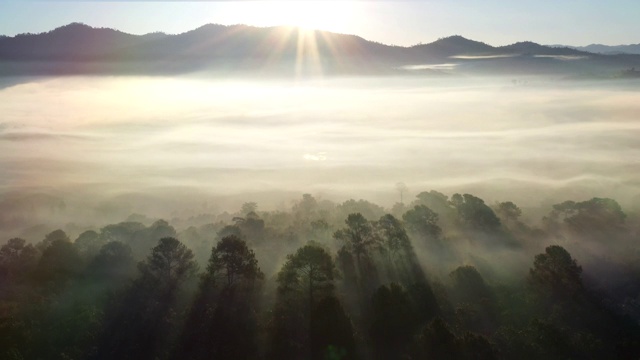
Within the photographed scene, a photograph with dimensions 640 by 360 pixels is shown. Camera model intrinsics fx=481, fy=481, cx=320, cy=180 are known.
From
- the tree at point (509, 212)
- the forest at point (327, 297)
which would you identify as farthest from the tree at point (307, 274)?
the tree at point (509, 212)

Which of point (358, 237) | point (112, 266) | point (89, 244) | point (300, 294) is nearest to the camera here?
point (300, 294)

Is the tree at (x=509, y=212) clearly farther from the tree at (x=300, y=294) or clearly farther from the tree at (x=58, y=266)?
the tree at (x=58, y=266)

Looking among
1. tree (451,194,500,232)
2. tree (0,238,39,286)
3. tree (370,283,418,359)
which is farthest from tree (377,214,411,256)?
tree (0,238,39,286)

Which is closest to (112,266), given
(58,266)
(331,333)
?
(58,266)

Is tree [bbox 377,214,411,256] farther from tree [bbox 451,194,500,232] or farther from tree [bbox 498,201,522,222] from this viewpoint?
tree [bbox 498,201,522,222]

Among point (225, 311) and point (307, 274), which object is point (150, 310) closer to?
point (225, 311)

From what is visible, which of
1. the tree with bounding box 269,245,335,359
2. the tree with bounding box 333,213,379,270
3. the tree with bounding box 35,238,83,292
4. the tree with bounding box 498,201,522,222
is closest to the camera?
the tree with bounding box 269,245,335,359

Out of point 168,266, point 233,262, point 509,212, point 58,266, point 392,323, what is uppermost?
point 233,262

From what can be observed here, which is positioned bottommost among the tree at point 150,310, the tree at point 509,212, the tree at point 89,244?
the tree at point 509,212
